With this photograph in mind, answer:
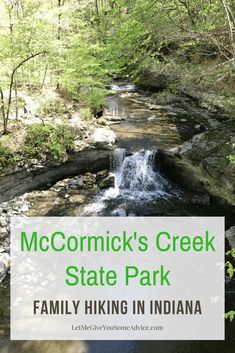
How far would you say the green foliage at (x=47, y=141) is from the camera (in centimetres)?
1151

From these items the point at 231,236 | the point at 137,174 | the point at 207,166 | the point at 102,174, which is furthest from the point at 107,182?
the point at 231,236

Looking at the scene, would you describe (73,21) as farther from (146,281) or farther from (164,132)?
(146,281)

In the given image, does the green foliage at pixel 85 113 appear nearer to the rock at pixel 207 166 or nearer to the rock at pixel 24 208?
the rock at pixel 207 166

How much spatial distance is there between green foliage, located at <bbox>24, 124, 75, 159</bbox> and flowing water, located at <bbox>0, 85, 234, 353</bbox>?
198cm

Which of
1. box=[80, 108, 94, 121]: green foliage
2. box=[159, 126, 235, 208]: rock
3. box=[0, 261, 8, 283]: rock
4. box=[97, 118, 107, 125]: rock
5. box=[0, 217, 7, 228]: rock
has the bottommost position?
box=[0, 261, 8, 283]: rock

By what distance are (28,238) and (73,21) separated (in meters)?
9.16

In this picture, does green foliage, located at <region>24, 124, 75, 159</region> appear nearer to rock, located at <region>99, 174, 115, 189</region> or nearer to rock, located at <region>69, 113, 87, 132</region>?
rock, located at <region>69, 113, 87, 132</region>

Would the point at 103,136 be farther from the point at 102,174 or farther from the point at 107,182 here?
the point at 107,182

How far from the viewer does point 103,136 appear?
1353 cm

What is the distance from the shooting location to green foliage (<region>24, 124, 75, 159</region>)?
37.8 feet

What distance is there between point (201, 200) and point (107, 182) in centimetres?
346

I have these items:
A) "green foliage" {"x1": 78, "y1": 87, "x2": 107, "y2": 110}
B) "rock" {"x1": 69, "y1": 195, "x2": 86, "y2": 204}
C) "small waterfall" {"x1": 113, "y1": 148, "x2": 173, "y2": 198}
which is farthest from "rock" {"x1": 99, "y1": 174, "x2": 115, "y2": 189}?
"green foliage" {"x1": 78, "y1": 87, "x2": 107, "y2": 110}

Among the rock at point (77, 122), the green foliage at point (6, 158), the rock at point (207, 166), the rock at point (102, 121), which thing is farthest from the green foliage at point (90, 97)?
the green foliage at point (6, 158)

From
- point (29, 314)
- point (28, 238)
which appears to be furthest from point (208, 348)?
point (28, 238)
